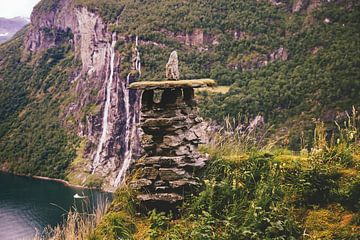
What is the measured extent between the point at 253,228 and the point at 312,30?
13355 centimetres

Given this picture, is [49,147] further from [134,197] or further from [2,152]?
[134,197]

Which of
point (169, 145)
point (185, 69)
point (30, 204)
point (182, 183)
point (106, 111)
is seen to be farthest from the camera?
point (106, 111)

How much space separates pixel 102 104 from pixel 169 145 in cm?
15812

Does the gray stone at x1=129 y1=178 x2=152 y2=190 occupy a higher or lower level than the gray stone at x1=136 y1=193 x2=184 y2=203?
higher

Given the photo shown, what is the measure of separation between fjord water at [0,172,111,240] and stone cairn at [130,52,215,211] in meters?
51.0

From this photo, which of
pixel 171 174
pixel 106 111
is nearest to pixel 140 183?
pixel 171 174

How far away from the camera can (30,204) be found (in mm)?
96375

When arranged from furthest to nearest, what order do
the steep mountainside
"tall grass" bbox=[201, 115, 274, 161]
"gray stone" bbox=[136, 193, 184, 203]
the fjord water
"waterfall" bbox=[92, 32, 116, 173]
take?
"waterfall" bbox=[92, 32, 116, 173] < the steep mountainside < the fjord water < "tall grass" bbox=[201, 115, 274, 161] < "gray stone" bbox=[136, 193, 184, 203]

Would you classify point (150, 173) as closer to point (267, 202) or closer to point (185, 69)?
point (267, 202)

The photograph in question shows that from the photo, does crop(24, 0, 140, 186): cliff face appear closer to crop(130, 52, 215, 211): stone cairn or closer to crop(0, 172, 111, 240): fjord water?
crop(0, 172, 111, 240): fjord water

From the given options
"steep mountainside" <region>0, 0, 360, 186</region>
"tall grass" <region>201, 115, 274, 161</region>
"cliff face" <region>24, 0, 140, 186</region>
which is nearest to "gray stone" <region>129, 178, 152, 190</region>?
"tall grass" <region>201, 115, 274, 161</region>

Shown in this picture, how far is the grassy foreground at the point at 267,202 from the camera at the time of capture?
6754mm

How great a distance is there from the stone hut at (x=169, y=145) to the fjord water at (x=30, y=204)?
50970 millimetres

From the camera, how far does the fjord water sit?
77.1 meters
